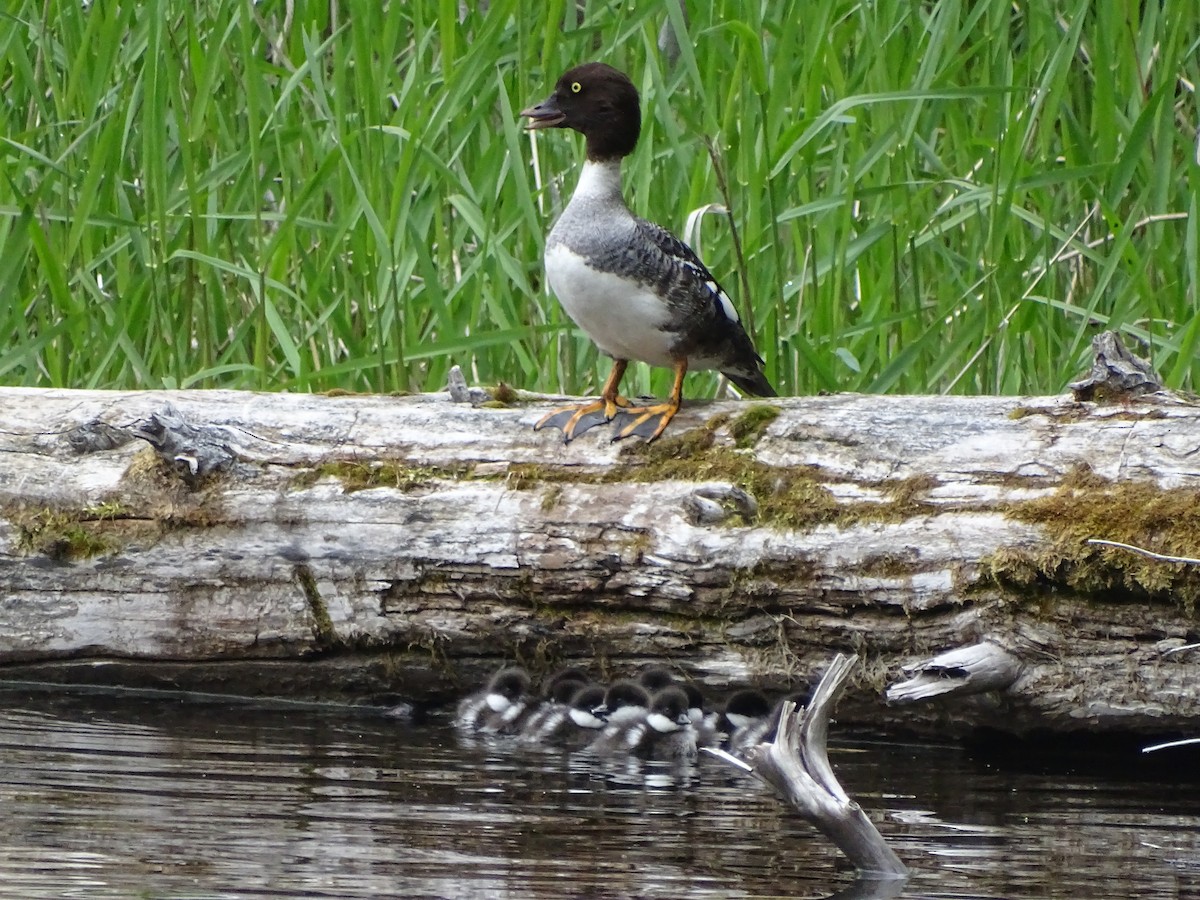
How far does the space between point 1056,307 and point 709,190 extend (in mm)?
1248

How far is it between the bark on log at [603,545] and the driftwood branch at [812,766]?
111 cm

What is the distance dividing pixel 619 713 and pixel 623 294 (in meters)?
1.16

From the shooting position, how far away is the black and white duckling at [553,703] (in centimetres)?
420

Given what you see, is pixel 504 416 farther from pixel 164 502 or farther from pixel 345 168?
pixel 345 168

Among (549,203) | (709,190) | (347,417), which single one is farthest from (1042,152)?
(347,417)

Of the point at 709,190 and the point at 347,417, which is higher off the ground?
the point at 709,190

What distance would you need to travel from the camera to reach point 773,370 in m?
5.27

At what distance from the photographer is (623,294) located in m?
4.53

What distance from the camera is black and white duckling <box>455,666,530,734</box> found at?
4.21 meters

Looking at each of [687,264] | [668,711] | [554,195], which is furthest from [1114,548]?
[554,195]

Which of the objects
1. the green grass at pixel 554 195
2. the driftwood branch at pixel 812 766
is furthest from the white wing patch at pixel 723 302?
the driftwood branch at pixel 812 766

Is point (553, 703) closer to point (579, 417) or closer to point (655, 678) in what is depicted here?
point (655, 678)

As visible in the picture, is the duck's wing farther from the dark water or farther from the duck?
the dark water

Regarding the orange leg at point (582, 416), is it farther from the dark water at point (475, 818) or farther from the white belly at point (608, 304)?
the dark water at point (475, 818)
